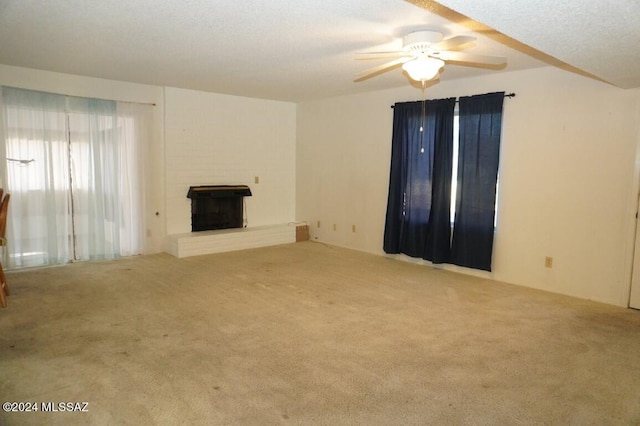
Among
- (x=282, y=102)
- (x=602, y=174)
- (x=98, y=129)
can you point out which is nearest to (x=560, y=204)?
(x=602, y=174)

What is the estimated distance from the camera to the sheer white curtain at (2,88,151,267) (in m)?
4.91

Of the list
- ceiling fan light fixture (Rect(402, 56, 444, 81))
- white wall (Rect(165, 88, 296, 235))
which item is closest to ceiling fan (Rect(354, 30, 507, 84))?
ceiling fan light fixture (Rect(402, 56, 444, 81))

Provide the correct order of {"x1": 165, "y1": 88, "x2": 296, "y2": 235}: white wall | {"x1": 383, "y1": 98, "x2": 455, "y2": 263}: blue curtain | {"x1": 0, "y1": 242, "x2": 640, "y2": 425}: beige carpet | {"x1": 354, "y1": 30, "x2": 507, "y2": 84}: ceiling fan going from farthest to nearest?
{"x1": 165, "y1": 88, "x2": 296, "y2": 235}: white wall
{"x1": 383, "y1": 98, "x2": 455, "y2": 263}: blue curtain
{"x1": 354, "y1": 30, "x2": 507, "y2": 84}: ceiling fan
{"x1": 0, "y1": 242, "x2": 640, "y2": 425}: beige carpet

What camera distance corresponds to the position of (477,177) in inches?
193

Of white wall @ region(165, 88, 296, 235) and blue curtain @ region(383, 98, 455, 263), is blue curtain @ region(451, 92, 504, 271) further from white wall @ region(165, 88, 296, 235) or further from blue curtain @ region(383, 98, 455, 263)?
white wall @ region(165, 88, 296, 235)

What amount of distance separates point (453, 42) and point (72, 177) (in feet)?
15.9

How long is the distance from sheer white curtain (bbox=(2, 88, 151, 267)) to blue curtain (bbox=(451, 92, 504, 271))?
4352 mm

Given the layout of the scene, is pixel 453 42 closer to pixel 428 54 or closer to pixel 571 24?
pixel 428 54

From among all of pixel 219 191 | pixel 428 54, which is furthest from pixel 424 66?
pixel 219 191

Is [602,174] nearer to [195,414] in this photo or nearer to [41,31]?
[195,414]

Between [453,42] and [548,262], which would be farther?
[548,262]

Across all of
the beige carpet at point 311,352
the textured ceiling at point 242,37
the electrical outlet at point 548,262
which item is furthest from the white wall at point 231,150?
the electrical outlet at point 548,262

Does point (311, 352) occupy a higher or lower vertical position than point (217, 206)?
lower

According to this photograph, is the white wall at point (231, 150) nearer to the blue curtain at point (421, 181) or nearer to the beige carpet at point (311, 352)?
the beige carpet at point (311, 352)
